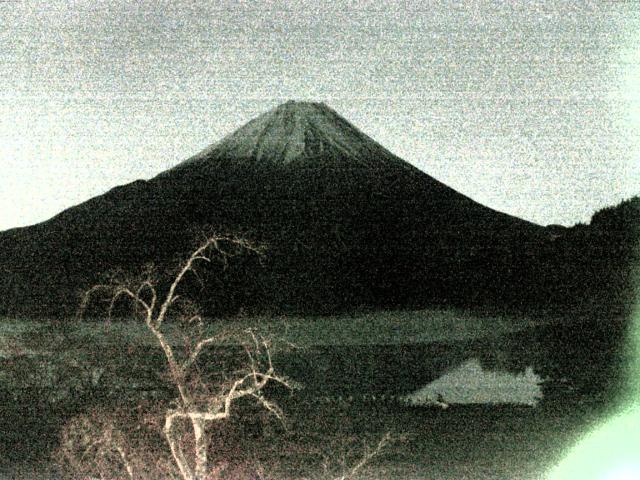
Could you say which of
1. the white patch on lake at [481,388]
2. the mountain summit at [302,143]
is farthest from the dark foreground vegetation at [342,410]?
the mountain summit at [302,143]

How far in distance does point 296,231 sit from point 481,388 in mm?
21245

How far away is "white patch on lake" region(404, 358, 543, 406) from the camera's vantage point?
13.2 meters

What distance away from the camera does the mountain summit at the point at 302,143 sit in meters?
44.6

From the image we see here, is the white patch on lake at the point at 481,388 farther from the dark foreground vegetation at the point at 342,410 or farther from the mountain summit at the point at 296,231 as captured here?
the mountain summit at the point at 296,231

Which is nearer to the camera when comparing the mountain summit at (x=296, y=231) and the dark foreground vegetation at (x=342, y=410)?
the dark foreground vegetation at (x=342, y=410)

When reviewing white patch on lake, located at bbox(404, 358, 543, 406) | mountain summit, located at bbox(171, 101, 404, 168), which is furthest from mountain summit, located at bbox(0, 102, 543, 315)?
white patch on lake, located at bbox(404, 358, 543, 406)

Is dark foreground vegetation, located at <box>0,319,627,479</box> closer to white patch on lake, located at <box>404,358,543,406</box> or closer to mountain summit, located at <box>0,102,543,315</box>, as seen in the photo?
white patch on lake, located at <box>404,358,543,406</box>

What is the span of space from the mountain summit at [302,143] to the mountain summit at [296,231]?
0.11m

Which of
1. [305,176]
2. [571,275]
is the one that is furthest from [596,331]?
[305,176]

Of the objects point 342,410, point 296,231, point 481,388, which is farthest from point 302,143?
point 342,410

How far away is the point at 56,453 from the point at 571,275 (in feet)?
65.4

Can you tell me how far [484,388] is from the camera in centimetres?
1380

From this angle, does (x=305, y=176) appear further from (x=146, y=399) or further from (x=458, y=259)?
(x=146, y=399)

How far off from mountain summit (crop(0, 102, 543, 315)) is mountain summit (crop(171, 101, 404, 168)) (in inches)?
4.3
